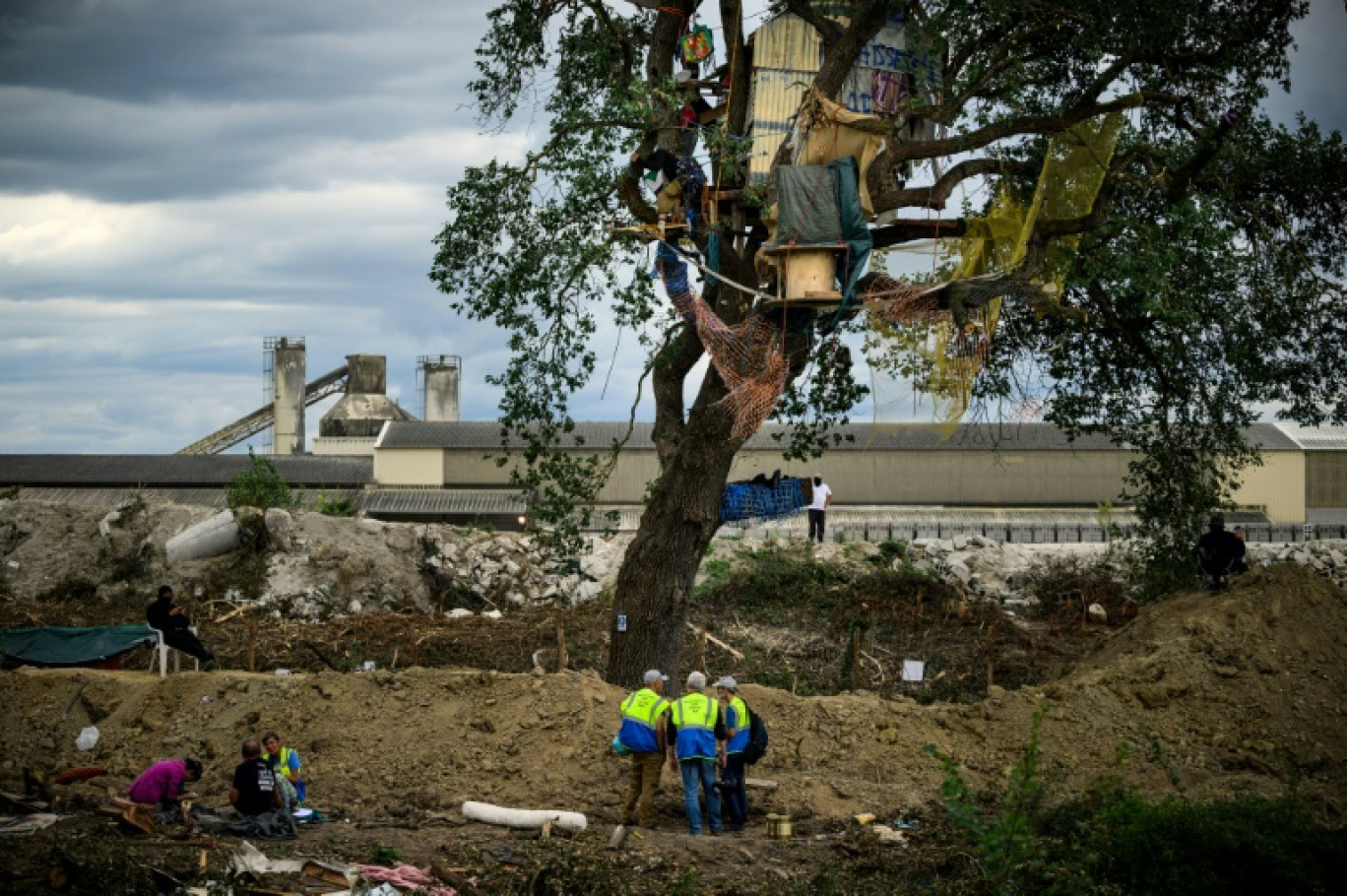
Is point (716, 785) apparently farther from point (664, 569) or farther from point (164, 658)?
point (164, 658)

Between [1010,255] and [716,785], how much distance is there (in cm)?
722

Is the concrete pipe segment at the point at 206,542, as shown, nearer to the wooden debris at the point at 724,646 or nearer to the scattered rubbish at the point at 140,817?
the wooden debris at the point at 724,646

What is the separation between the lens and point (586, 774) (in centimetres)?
1582

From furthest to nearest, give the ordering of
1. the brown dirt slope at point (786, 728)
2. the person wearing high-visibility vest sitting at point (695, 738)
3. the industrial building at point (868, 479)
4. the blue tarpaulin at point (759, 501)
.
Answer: the industrial building at point (868, 479) < the blue tarpaulin at point (759, 501) < the brown dirt slope at point (786, 728) < the person wearing high-visibility vest sitting at point (695, 738)

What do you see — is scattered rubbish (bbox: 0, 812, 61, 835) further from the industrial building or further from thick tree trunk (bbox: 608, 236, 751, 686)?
the industrial building

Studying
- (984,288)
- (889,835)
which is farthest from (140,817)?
(984,288)

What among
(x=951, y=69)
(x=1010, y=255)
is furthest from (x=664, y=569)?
(x=951, y=69)

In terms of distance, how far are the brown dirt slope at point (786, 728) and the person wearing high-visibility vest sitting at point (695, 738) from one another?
1.10 metres

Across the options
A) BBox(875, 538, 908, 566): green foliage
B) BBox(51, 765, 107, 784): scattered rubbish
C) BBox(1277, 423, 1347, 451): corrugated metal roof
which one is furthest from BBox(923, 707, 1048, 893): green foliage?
BBox(1277, 423, 1347, 451): corrugated metal roof

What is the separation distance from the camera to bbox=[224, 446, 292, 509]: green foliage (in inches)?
1409

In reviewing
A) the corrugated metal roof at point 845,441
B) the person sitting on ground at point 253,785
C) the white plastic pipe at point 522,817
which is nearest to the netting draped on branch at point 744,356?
the white plastic pipe at point 522,817

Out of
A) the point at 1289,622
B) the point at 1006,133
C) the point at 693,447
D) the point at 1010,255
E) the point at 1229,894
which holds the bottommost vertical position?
the point at 1229,894

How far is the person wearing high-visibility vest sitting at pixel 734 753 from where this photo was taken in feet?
45.9

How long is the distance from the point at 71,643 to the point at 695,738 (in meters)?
10.6
